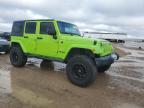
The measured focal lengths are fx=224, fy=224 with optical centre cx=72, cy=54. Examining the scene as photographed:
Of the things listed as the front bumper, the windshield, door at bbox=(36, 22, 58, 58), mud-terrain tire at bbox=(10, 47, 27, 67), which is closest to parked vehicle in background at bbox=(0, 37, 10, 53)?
mud-terrain tire at bbox=(10, 47, 27, 67)

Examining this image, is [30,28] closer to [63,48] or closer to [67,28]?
[67,28]

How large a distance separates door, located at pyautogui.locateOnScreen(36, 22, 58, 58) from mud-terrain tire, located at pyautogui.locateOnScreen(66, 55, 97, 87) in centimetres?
108

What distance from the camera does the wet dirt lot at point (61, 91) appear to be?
5.55 metres

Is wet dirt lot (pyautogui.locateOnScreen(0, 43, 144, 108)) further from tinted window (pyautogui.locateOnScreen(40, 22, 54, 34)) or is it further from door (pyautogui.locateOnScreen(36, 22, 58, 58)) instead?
tinted window (pyautogui.locateOnScreen(40, 22, 54, 34))

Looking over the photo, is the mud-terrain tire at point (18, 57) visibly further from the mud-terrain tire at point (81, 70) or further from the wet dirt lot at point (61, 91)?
the mud-terrain tire at point (81, 70)

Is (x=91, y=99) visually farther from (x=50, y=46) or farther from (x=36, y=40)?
(x=36, y=40)

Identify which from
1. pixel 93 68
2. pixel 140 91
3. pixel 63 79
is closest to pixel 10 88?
pixel 63 79

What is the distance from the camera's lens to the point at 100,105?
554cm

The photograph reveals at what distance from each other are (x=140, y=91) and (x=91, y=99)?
193 centimetres

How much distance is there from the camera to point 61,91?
6547mm

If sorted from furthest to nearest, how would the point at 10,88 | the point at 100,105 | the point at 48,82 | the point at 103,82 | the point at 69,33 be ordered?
the point at 69,33 < the point at 103,82 < the point at 48,82 < the point at 10,88 < the point at 100,105

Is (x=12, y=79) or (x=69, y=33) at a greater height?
(x=69, y=33)

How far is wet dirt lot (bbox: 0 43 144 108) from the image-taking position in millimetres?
5551

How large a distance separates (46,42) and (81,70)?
6.54ft
